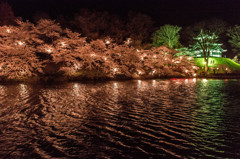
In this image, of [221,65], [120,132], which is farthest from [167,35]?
[120,132]

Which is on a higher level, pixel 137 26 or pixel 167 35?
pixel 137 26

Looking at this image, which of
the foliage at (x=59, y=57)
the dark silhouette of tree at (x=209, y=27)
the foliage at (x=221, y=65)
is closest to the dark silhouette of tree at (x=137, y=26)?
the foliage at (x=59, y=57)

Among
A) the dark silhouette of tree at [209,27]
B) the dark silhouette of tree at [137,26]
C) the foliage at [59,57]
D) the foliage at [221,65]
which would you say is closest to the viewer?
the foliage at [59,57]

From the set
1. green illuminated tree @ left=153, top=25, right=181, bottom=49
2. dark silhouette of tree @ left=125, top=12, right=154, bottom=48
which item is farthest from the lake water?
green illuminated tree @ left=153, top=25, right=181, bottom=49

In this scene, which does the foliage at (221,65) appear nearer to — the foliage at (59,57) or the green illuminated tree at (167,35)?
the green illuminated tree at (167,35)

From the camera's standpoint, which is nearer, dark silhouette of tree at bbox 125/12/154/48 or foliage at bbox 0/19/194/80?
foliage at bbox 0/19/194/80

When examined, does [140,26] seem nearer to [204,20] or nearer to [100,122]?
[204,20]

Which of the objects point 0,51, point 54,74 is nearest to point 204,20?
point 54,74

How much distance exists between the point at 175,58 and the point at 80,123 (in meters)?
40.6

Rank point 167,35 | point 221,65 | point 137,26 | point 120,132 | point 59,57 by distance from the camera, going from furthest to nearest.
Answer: point 221,65, point 167,35, point 137,26, point 59,57, point 120,132

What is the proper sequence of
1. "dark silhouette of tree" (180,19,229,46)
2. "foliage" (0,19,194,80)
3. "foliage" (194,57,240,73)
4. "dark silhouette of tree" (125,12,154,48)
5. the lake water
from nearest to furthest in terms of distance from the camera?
1. the lake water
2. "foliage" (0,19,194,80)
3. "dark silhouette of tree" (125,12,154,48)
4. "dark silhouette of tree" (180,19,229,46)
5. "foliage" (194,57,240,73)

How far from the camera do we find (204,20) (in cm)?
5234

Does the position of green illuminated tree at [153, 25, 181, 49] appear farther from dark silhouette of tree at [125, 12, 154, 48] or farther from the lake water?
the lake water

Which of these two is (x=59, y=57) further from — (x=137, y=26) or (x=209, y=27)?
(x=209, y=27)
